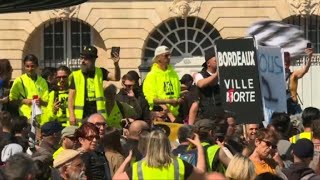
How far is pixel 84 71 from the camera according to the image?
16.8 meters

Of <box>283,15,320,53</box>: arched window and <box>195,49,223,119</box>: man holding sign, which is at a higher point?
<box>283,15,320,53</box>: arched window

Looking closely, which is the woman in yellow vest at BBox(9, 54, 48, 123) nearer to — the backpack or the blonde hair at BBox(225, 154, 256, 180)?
the backpack

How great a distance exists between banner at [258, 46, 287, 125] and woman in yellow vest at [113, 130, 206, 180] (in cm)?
589

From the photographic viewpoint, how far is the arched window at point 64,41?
39.0 m

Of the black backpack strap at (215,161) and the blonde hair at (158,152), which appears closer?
the blonde hair at (158,152)

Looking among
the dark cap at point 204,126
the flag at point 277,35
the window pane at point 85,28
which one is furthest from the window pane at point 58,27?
the dark cap at point 204,126

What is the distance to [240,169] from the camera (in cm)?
1153

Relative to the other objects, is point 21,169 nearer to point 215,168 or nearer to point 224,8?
point 215,168

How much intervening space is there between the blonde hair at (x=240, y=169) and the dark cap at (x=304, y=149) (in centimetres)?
99

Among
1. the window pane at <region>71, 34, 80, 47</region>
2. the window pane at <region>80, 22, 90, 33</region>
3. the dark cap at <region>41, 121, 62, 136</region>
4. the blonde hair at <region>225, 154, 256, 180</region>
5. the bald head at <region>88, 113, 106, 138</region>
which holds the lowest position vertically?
the blonde hair at <region>225, 154, 256, 180</region>

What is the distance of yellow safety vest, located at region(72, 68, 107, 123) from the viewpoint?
1678cm

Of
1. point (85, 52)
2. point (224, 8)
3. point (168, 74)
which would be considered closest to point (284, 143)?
point (85, 52)

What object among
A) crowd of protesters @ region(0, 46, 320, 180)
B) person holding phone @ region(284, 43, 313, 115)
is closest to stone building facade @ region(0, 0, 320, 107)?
crowd of protesters @ region(0, 46, 320, 180)

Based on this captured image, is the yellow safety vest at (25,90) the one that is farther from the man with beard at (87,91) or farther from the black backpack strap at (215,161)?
the black backpack strap at (215,161)
